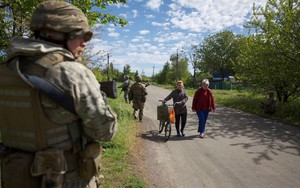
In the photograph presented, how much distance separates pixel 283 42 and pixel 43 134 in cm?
1458

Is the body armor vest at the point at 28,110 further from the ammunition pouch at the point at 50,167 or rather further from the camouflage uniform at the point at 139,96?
the camouflage uniform at the point at 139,96

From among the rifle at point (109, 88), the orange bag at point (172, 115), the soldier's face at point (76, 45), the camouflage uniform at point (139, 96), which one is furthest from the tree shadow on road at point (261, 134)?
the soldier's face at point (76, 45)

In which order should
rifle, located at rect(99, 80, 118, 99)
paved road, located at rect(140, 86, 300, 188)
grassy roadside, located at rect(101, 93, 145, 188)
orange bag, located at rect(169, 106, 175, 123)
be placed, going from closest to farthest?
1. rifle, located at rect(99, 80, 118, 99)
2. grassy roadside, located at rect(101, 93, 145, 188)
3. paved road, located at rect(140, 86, 300, 188)
4. orange bag, located at rect(169, 106, 175, 123)

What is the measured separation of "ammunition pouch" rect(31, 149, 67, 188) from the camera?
173cm

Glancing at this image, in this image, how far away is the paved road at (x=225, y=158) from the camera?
5465 mm

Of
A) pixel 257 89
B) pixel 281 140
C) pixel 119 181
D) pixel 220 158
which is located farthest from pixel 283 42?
pixel 119 181

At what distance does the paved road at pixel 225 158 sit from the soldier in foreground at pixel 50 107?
11.7 ft

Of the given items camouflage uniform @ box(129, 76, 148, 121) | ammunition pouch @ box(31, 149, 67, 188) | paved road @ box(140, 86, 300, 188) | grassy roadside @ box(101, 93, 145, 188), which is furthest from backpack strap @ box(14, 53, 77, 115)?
camouflage uniform @ box(129, 76, 148, 121)

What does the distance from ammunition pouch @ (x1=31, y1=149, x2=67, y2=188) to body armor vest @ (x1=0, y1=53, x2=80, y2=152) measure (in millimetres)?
52

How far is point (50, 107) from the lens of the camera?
1683 mm

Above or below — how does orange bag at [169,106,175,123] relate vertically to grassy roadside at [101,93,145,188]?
above

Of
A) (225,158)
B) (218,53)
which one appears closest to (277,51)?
(225,158)

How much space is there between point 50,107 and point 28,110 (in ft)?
0.45

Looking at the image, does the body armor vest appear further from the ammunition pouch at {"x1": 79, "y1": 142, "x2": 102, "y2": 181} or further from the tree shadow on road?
the tree shadow on road
